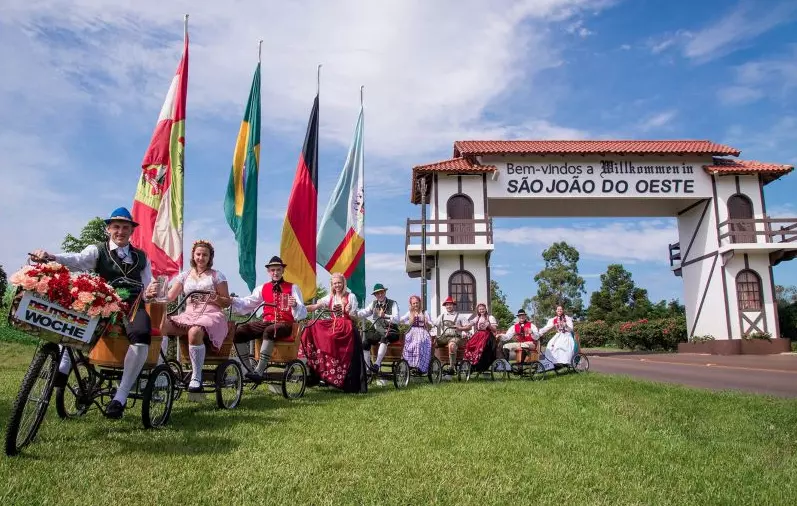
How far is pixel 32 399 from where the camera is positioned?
13.0 feet

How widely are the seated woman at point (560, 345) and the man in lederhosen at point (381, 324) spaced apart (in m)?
4.53

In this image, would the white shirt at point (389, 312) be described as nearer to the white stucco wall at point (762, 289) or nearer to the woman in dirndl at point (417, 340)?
the woman in dirndl at point (417, 340)

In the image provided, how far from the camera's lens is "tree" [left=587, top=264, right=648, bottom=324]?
170 ft

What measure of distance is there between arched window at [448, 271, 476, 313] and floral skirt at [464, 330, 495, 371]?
1307 centimetres

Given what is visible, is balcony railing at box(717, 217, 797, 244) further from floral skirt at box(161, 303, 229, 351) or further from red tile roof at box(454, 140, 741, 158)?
floral skirt at box(161, 303, 229, 351)

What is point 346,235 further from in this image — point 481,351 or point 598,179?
point 598,179

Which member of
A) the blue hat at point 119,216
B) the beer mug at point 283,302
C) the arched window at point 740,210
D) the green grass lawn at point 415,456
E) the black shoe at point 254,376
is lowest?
the green grass lawn at point 415,456

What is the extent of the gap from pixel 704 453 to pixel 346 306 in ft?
17.2

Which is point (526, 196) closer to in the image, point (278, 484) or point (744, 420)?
point (744, 420)

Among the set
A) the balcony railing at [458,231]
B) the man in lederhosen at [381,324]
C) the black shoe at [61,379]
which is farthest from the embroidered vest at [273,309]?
the balcony railing at [458,231]

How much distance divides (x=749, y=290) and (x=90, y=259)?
27627 millimetres

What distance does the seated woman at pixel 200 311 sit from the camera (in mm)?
5953

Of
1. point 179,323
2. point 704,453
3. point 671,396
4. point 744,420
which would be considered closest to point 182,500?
point 179,323

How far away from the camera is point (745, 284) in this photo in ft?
84.4
